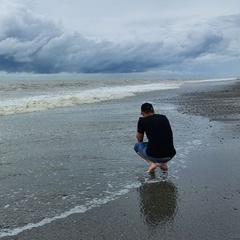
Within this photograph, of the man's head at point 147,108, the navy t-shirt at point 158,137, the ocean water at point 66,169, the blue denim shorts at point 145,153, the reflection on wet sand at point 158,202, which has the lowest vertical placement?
the ocean water at point 66,169

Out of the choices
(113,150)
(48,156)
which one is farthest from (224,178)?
(48,156)

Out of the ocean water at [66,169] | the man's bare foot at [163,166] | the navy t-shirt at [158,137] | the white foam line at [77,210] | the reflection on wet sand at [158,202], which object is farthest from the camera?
the man's bare foot at [163,166]

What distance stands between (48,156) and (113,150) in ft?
5.45

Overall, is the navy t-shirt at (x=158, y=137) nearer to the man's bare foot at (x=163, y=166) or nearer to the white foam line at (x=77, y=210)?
the man's bare foot at (x=163, y=166)

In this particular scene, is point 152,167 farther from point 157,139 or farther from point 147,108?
point 147,108

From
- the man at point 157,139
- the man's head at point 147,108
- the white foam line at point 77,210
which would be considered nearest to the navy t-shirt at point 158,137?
the man at point 157,139

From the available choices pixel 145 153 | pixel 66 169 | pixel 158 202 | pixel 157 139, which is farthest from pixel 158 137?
pixel 66 169

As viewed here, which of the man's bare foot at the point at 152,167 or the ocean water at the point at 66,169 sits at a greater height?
the man's bare foot at the point at 152,167

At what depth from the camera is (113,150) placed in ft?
28.8

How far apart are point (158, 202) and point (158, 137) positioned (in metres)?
1.76

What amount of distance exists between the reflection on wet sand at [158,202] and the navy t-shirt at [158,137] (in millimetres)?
731

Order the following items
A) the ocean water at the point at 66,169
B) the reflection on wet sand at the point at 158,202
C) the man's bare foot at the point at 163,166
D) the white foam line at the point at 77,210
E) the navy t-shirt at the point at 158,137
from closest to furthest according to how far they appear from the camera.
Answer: the white foam line at the point at 77,210 → the reflection on wet sand at the point at 158,202 → the ocean water at the point at 66,169 → the navy t-shirt at the point at 158,137 → the man's bare foot at the point at 163,166

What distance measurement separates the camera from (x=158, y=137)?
21.7 feet

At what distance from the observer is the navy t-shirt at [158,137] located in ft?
21.6
